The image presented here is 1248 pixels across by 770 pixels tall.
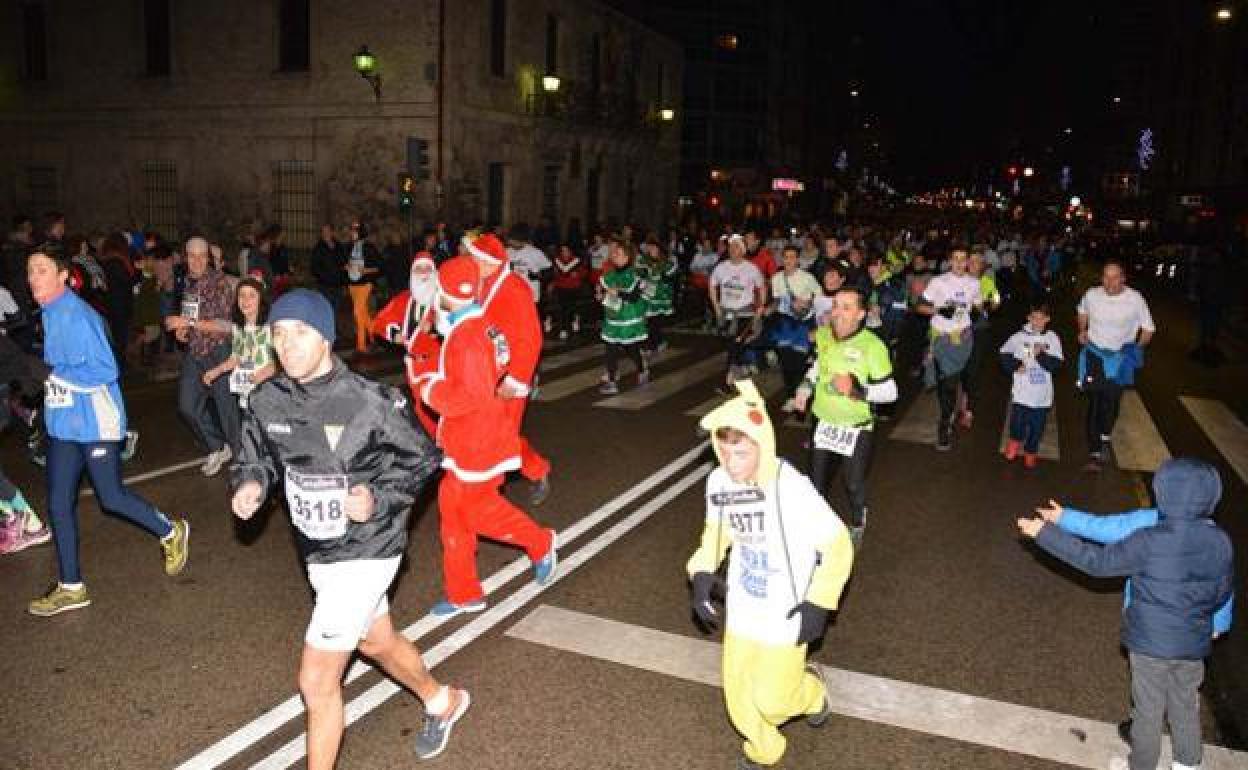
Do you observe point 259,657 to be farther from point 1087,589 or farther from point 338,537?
point 1087,589

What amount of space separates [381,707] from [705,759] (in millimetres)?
1582

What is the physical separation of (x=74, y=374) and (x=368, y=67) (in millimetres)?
19579

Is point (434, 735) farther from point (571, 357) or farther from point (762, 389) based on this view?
point (571, 357)

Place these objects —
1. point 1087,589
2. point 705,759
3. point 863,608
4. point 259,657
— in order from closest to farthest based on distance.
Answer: point 705,759 < point 259,657 < point 863,608 < point 1087,589

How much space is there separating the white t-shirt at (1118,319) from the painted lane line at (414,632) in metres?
4.26

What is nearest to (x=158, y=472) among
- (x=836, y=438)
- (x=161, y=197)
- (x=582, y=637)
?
(x=582, y=637)

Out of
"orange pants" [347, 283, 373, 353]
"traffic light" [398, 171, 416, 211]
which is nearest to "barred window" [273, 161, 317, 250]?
"traffic light" [398, 171, 416, 211]

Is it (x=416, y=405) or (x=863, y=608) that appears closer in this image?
(x=863, y=608)

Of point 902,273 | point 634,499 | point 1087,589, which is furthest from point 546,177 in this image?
point 1087,589

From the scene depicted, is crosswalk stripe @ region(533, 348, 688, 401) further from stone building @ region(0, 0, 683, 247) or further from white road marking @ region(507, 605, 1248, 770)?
stone building @ region(0, 0, 683, 247)

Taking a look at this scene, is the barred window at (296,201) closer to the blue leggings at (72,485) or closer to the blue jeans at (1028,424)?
the blue jeans at (1028,424)

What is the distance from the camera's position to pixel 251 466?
4.00 metres

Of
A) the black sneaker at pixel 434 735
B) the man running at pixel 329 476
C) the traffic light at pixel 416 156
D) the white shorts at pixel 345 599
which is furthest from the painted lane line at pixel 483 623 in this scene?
the traffic light at pixel 416 156

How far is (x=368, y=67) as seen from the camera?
23609 millimetres
